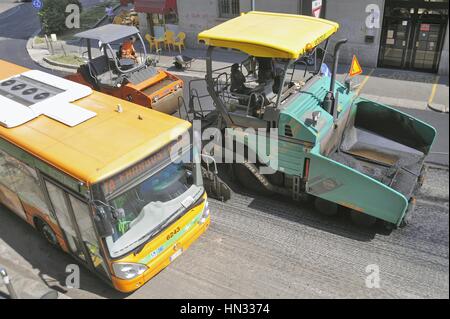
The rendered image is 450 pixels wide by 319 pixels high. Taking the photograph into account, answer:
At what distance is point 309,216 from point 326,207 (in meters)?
0.40

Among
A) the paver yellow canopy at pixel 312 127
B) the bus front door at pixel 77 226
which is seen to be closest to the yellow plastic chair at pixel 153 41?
the paver yellow canopy at pixel 312 127

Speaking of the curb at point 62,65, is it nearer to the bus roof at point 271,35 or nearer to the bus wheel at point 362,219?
the bus roof at point 271,35

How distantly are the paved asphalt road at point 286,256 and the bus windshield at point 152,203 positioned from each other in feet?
3.86

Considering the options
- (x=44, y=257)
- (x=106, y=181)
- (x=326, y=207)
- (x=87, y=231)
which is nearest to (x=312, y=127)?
(x=326, y=207)

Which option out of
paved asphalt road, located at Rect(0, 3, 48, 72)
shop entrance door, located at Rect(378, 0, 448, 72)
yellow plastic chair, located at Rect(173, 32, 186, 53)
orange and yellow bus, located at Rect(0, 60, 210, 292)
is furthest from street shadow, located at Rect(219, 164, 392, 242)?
paved asphalt road, located at Rect(0, 3, 48, 72)

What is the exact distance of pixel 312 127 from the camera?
7355 mm

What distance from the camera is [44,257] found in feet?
24.4

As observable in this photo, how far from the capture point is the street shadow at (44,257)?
22.2 ft

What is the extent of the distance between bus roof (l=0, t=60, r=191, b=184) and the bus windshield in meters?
0.45

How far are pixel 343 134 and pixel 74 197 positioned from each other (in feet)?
18.5

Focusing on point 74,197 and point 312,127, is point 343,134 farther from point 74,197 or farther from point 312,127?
point 74,197

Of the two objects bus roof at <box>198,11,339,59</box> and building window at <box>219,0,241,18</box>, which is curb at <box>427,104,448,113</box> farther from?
building window at <box>219,0,241,18</box>

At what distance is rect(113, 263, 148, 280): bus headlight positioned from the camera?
588 centimetres

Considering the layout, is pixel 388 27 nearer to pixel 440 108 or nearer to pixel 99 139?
pixel 440 108
